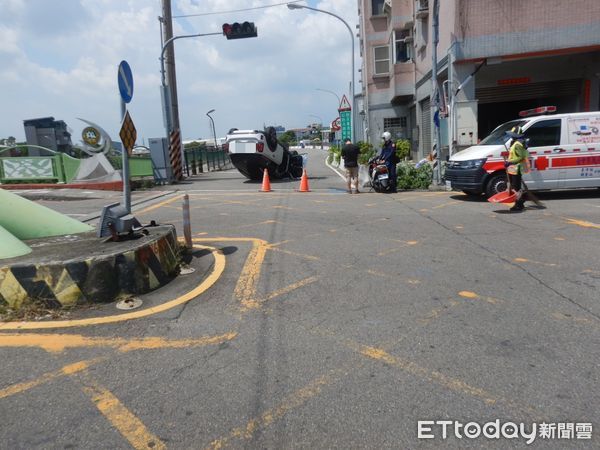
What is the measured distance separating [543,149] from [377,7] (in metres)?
22.6

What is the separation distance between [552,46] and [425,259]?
12.7 meters

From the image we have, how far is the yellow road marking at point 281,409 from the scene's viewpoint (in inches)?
98.7

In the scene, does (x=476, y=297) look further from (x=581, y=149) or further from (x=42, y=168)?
(x=42, y=168)

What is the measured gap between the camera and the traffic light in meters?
16.8

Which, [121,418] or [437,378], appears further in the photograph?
[437,378]

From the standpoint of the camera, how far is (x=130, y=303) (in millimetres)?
4469

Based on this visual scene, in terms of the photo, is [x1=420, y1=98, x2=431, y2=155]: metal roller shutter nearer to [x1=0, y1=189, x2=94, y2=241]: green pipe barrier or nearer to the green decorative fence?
the green decorative fence

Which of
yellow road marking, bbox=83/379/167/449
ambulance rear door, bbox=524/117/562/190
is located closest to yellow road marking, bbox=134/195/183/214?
yellow road marking, bbox=83/379/167/449

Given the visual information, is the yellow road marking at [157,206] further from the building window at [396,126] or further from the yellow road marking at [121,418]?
the building window at [396,126]

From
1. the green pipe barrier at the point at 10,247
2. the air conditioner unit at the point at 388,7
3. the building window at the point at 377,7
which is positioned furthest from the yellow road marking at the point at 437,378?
the building window at the point at 377,7

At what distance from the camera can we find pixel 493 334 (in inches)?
145

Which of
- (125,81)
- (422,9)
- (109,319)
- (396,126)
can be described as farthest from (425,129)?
(109,319)

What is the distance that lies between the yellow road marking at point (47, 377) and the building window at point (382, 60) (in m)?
26.8

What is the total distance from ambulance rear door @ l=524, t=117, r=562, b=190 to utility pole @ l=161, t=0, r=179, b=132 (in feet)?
49.2
